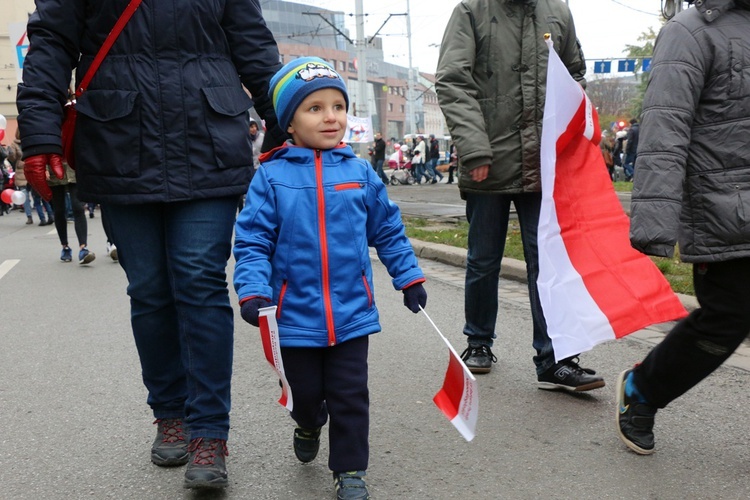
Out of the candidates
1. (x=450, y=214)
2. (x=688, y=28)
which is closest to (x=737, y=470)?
(x=688, y=28)

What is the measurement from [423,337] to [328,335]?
2683 millimetres

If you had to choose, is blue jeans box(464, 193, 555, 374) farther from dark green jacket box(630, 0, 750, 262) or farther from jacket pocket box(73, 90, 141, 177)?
jacket pocket box(73, 90, 141, 177)

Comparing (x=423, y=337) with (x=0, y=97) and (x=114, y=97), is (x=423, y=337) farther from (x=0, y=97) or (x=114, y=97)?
(x=0, y=97)

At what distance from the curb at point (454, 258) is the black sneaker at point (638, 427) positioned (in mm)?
3890

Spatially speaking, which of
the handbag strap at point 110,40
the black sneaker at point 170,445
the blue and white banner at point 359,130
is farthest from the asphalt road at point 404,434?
the blue and white banner at point 359,130

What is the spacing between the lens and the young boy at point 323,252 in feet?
9.27

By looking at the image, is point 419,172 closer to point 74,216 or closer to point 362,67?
point 362,67

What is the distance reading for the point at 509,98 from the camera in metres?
4.17

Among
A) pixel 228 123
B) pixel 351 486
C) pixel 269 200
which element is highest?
pixel 228 123

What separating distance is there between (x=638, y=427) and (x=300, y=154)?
1558 mm

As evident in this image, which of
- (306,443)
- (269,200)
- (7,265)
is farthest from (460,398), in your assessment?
(7,265)

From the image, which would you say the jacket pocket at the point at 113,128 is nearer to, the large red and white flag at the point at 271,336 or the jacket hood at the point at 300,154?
the jacket hood at the point at 300,154

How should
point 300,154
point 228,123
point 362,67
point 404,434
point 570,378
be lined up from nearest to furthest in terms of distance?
1. point 300,154
2. point 228,123
3. point 404,434
4. point 570,378
5. point 362,67

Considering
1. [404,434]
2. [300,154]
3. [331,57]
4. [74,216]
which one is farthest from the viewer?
[331,57]
